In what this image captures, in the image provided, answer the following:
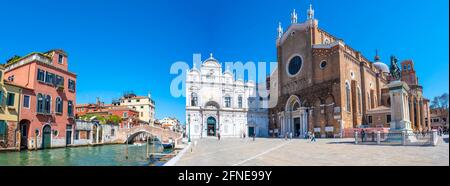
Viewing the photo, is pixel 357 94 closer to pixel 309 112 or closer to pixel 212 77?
pixel 309 112

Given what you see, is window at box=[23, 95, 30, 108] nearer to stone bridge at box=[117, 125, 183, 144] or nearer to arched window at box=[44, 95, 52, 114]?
arched window at box=[44, 95, 52, 114]

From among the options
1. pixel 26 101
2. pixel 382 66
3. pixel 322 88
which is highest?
pixel 382 66

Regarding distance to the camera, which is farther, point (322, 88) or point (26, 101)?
point (322, 88)

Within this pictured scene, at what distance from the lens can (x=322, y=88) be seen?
35938mm

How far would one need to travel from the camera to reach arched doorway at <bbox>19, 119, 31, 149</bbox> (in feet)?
80.1

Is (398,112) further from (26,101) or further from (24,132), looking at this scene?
(24,132)

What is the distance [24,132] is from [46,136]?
1981mm

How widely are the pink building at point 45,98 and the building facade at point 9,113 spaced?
23.9 inches

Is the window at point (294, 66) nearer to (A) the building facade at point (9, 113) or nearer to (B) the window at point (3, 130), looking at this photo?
(A) the building facade at point (9, 113)

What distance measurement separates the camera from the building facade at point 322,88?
3400 cm

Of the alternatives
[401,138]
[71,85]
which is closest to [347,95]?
[401,138]

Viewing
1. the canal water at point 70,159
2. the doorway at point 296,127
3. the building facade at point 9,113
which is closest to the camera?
the canal water at point 70,159

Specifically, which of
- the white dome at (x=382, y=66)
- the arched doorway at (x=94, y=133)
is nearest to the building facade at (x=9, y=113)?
the arched doorway at (x=94, y=133)

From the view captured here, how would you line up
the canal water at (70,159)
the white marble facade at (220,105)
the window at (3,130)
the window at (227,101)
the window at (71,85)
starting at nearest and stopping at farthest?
the canal water at (70,159) < the window at (3,130) < the window at (71,85) < the white marble facade at (220,105) < the window at (227,101)
